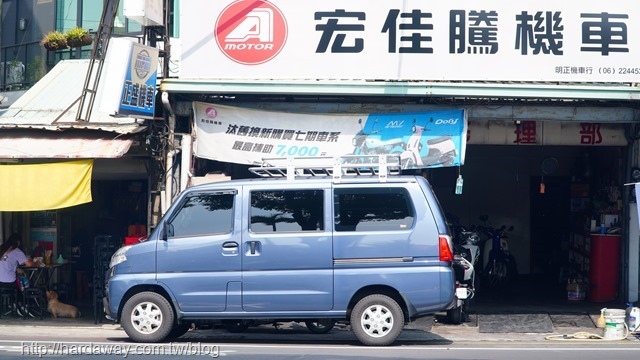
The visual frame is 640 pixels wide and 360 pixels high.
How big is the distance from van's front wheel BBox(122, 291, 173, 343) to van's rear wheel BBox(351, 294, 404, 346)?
94.2 inches

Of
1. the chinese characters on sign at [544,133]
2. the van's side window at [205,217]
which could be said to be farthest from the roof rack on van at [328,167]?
the chinese characters on sign at [544,133]

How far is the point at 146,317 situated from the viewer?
11.1 metres

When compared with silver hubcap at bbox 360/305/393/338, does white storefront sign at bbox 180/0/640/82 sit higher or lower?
higher

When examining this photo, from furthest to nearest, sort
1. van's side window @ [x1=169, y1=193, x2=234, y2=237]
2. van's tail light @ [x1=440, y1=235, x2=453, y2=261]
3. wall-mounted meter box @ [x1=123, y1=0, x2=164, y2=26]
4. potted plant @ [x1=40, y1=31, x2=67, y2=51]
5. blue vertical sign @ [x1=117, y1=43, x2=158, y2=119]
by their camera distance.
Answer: potted plant @ [x1=40, y1=31, x2=67, y2=51] → wall-mounted meter box @ [x1=123, y1=0, x2=164, y2=26] → blue vertical sign @ [x1=117, y1=43, x2=158, y2=119] → van's side window @ [x1=169, y1=193, x2=234, y2=237] → van's tail light @ [x1=440, y1=235, x2=453, y2=261]

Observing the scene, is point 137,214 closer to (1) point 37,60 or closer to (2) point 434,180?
(1) point 37,60

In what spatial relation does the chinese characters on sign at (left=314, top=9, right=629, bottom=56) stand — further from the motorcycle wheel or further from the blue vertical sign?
the motorcycle wheel

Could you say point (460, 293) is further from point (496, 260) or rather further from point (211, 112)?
point (496, 260)

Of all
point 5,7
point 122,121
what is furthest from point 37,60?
point 122,121

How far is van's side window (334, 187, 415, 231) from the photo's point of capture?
1082cm

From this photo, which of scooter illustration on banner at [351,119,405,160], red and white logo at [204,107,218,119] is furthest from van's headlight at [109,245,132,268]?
scooter illustration on banner at [351,119,405,160]

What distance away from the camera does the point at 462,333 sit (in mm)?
12484

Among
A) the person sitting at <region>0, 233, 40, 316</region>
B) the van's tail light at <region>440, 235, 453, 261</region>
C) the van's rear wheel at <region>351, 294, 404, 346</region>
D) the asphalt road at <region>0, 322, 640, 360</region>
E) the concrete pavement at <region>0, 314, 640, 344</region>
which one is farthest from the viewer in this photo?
the person sitting at <region>0, 233, 40, 316</region>

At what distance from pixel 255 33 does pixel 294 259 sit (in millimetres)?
3945

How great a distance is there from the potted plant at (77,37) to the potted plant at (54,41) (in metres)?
0.10
